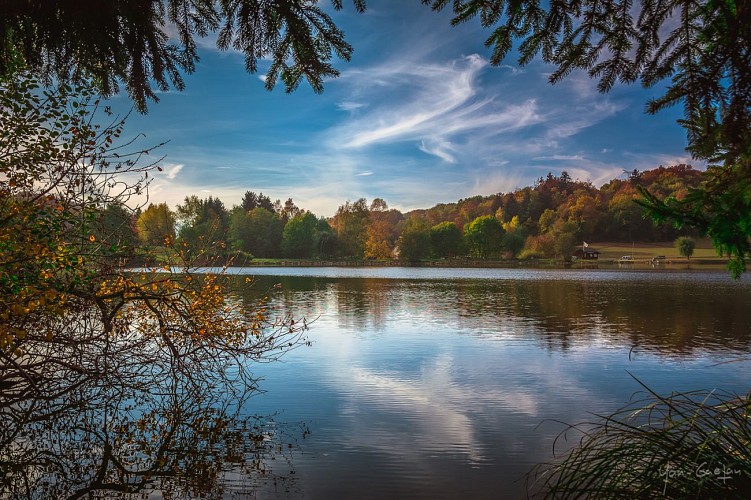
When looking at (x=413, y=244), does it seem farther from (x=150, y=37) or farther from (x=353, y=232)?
(x=150, y=37)

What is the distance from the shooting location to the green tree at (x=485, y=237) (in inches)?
4592

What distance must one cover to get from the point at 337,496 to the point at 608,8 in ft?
18.9

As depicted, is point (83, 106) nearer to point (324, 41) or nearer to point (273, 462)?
point (324, 41)

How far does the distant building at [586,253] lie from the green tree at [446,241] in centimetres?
2581

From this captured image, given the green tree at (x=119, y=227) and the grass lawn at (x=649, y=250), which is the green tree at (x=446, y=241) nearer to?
the grass lawn at (x=649, y=250)

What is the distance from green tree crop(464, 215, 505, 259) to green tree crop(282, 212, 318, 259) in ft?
116

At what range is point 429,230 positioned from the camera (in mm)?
120438

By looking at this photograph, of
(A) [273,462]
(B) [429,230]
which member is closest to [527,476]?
(A) [273,462]

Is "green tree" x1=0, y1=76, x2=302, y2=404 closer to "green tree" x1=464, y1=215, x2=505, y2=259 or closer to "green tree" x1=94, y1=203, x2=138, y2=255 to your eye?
"green tree" x1=94, y1=203, x2=138, y2=255

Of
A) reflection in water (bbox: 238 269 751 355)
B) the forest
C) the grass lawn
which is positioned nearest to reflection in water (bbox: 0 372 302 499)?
reflection in water (bbox: 238 269 751 355)

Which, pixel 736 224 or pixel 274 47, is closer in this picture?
A: pixel 274 47

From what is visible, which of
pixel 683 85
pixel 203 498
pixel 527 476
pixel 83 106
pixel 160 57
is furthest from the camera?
pixel 83 106

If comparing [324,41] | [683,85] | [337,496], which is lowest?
[337,496]

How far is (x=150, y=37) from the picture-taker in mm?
5055
